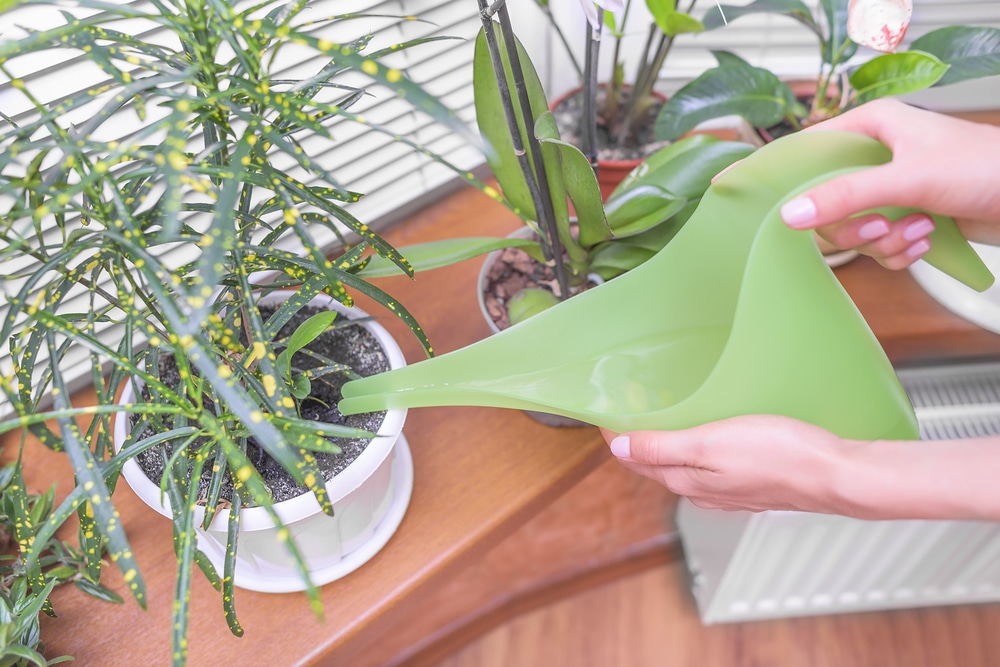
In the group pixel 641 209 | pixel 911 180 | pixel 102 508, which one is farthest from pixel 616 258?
pixel 102 508

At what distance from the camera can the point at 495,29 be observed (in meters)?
0.54

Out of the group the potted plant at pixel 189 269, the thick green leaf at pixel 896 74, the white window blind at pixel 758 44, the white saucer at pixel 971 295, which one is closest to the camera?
the potted plant at pixel 189 269

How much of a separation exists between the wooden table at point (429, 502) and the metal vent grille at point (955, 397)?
0.05m

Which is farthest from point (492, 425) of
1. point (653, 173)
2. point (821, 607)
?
point (821, 607)

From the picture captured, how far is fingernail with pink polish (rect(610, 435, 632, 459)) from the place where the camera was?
0.55 meters

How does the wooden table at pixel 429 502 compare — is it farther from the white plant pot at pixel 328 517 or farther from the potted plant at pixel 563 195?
the potted plant at pixel 563 195

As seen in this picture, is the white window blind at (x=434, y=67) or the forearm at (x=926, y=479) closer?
the forearm at (x=926, y=479)

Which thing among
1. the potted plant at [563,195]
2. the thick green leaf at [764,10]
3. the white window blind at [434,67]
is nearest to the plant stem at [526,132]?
the potted plant at [563,195]

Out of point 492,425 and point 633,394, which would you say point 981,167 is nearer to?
point 633,394

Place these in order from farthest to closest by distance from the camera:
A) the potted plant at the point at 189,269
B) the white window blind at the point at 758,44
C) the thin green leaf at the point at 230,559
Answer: the white window blind at the point at 758,44
the thin green leaf at the point at 230,559
the potted plant at the point at 189,269

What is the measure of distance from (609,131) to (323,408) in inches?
22.3

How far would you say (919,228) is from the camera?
54 centimetres

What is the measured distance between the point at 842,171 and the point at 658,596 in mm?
1000

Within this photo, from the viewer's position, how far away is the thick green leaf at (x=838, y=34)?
0.76 metres
